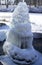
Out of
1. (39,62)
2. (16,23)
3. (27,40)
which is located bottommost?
(39,62)

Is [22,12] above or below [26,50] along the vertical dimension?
above

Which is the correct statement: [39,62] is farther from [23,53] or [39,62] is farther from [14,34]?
[14,34]

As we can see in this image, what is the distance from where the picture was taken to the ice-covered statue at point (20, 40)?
2041 mm

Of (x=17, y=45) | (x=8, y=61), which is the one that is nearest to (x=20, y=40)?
(x=17, y=45)

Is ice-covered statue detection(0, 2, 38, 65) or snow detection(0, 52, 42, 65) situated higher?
ice-covered statue detection(0, 2, 38, 65)

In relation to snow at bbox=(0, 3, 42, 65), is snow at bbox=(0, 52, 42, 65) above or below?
below

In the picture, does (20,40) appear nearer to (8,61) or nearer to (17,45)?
(17,45)

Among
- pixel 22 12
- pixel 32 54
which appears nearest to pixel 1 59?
pixel 32 54

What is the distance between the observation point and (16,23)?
2.09m

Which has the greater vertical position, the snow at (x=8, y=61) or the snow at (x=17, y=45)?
the snow at (x=17, y=45)

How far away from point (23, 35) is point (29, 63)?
0.83 feet

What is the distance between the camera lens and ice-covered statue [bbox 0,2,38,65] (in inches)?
80.4

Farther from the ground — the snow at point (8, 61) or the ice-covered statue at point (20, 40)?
the ice-covered statue at point (20, 40)

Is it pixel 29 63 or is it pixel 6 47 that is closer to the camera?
pixel 29 63
